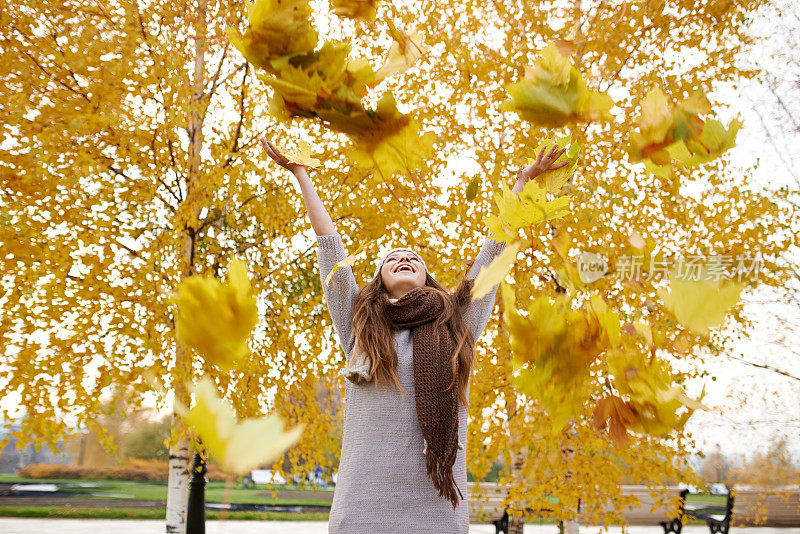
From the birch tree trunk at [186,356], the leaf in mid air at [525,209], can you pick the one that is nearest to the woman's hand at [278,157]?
the leaf in mid air at [525,209]

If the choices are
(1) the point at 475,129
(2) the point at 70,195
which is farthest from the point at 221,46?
(1) the point at 475,129

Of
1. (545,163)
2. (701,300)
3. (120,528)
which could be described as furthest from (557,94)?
(120,528)

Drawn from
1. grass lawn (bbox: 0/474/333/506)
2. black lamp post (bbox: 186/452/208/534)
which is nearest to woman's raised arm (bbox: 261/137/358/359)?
black lamp post (bbox: 186/452/208/534)

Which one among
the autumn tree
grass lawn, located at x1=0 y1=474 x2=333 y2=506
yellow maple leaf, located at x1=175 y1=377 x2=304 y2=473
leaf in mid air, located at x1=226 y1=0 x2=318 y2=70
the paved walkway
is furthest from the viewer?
grass lawn, located at x1=0 y1=474 x2=333 y2=506

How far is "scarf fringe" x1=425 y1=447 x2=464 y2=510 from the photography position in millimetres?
1424

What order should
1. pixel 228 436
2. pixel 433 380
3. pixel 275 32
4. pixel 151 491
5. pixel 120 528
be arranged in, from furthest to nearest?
1. pixel 151 491
2. pixel 120 528
3. pixel 433 380
4. pixel 275 32
5. pixel 228 436

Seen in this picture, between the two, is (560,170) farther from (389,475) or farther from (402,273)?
(389,475)

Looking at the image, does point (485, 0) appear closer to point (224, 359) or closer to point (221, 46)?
point (221, 46)

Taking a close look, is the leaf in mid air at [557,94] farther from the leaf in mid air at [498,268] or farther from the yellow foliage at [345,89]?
the leaf in mid air at [498,268]

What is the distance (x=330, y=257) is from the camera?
166 cm

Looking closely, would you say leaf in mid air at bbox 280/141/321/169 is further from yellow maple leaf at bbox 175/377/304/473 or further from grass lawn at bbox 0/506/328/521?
grass lawn at bbox 0/506/328/521

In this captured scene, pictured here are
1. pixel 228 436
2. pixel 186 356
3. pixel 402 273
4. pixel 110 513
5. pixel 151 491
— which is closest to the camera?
pixel 228 436

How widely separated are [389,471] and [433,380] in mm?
244

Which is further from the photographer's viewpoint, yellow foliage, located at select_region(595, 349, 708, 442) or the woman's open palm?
the woman's open palm
